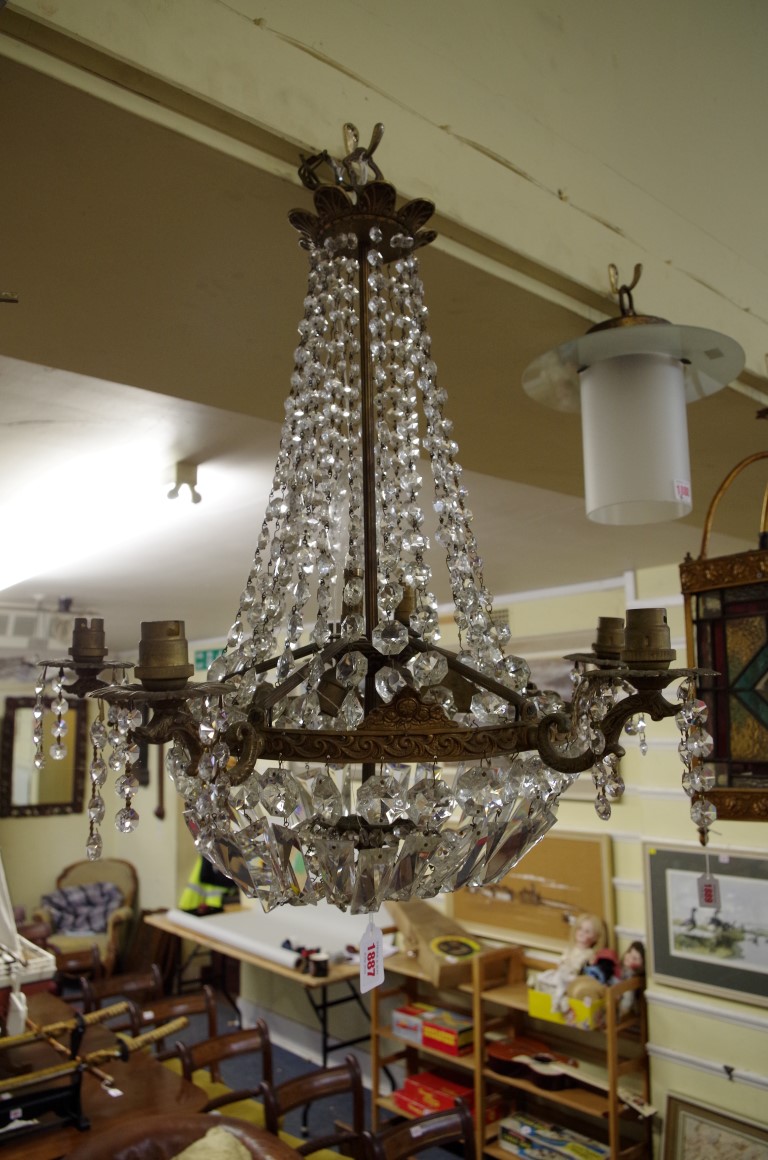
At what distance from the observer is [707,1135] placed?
141 inches

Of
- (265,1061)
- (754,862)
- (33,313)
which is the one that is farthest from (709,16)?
(265,1061)

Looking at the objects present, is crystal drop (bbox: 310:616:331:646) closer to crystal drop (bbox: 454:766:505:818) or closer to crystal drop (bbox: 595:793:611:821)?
crystal drop (bbox: 454:766:505:818)

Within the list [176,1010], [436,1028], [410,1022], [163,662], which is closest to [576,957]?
[436,1028]

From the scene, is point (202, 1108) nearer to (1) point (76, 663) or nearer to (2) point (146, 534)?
(2) point (146, 534)

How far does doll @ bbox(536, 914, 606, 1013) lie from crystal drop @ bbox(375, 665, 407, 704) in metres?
3.85

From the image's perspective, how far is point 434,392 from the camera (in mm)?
949

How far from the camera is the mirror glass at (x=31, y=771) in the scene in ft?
26.5

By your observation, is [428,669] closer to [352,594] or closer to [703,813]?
[352,594]

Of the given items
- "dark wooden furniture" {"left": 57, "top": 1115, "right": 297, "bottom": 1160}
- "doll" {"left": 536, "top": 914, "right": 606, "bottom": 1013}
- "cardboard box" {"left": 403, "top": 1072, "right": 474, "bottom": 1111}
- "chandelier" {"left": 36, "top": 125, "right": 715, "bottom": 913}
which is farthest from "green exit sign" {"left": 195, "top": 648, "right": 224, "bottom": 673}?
"chandelier" {"left": 36, "top": 125, "right": 715, "bottom": 913}

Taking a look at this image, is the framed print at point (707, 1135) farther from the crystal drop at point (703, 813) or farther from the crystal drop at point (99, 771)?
the crystal drop at point (99, 771)

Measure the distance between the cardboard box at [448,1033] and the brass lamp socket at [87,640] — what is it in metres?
4.25

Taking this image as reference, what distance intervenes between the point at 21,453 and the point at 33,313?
1.02 m

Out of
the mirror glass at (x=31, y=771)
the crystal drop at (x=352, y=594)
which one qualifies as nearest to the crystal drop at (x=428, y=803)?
the crystal drop at (x=352, y=594)

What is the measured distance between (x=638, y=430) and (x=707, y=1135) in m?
3.61
